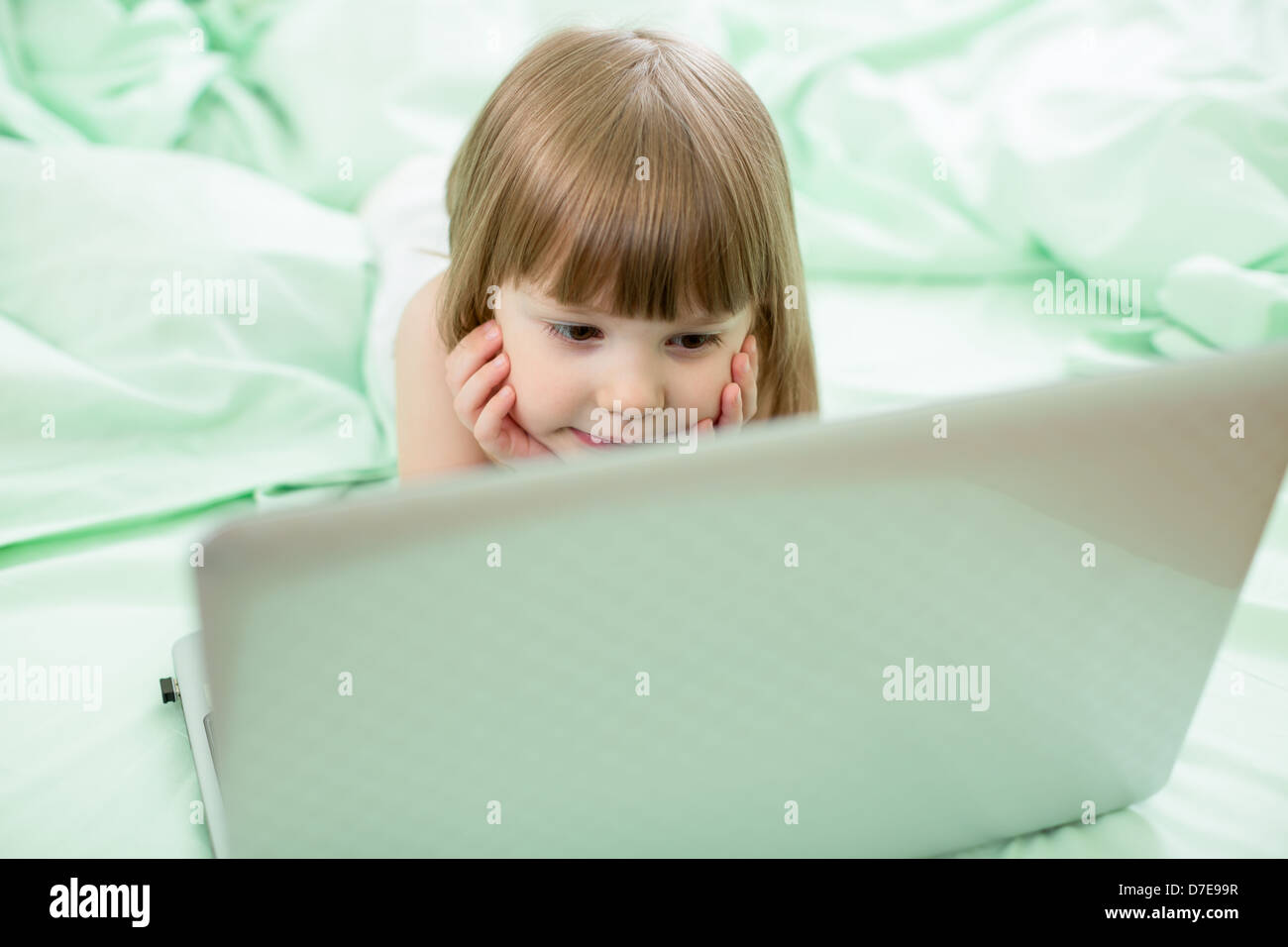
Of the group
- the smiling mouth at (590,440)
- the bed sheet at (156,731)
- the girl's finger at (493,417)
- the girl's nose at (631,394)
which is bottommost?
the bed sheet at (156,731)

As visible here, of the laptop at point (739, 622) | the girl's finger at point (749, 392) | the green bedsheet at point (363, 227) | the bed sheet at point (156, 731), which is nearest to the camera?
the laptop at point (739, 622)

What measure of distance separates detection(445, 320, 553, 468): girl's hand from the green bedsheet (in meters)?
0.27

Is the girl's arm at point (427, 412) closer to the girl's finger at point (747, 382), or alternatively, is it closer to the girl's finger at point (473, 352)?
the girl's finger at point (473, 352)

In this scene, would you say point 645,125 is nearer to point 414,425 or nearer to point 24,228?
point 414,425

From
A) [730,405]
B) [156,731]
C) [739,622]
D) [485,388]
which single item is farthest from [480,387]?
[739,622]

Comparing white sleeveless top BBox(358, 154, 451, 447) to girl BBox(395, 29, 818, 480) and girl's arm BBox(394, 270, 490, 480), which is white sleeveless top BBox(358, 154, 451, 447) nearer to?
girl's arm BBox(394, 270, 490, 480)

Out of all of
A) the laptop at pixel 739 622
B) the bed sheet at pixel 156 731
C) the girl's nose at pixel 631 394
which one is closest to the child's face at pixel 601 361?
the girl's nose at pixel 631 394

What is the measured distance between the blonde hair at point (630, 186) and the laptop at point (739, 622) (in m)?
0.31

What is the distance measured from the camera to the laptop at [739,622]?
517mm

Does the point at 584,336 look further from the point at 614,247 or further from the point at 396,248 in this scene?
the point at 396,248
